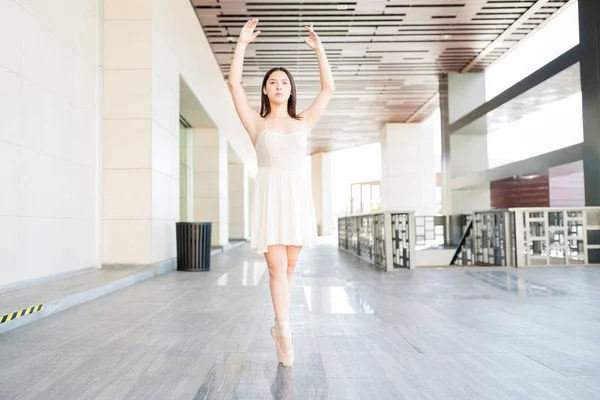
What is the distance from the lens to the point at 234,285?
571 centimetres

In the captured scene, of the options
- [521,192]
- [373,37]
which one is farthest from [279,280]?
[521,192]

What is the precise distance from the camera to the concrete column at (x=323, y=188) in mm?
28547

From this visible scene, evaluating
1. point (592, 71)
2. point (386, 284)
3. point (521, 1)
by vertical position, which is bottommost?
point (386, 284)

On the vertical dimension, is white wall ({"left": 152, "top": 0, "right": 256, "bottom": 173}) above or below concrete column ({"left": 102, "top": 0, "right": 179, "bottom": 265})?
above

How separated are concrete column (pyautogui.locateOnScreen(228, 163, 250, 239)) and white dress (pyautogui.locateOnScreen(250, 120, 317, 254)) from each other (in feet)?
58.0

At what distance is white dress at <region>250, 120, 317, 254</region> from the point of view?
2441 millimetres

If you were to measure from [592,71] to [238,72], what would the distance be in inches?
336

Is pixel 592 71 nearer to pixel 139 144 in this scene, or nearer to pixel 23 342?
pixel 139 144

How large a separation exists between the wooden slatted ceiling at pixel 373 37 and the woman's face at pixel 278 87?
7.65 metres

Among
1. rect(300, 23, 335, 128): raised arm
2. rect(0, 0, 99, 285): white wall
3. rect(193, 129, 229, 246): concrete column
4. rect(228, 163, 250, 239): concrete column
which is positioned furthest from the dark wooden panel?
rect(300, 23, 335, 128): raised arm

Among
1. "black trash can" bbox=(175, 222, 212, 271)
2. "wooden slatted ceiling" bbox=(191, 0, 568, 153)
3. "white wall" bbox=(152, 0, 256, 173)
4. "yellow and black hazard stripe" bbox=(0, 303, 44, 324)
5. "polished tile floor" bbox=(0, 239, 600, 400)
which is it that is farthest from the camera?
"wooden slatted ceiling" bbox=(191, 0, 568, 153)

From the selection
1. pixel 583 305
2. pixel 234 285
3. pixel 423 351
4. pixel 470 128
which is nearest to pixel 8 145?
pixel 234 285

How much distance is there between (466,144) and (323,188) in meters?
14.4

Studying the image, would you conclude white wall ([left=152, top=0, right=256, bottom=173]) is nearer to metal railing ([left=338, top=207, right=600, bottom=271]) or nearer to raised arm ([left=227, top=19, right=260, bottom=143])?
metal railing ([left=338, top=207, right=600, bottom=271])
